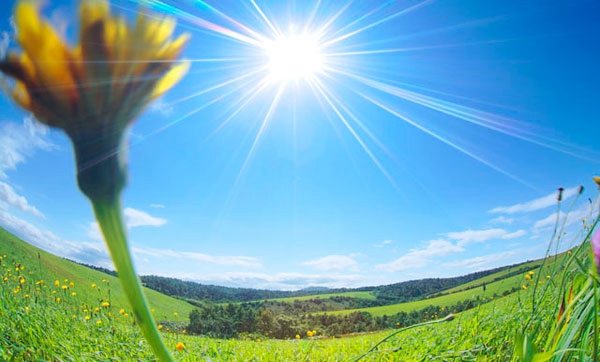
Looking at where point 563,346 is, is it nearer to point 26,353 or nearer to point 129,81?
point 129,81

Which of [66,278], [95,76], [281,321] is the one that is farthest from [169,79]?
[281,321]

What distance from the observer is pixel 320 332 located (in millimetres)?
1420

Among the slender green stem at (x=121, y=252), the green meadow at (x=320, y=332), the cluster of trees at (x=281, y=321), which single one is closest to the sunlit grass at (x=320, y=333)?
the green meadow at (x=320, y=332)

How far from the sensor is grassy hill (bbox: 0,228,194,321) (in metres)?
1.21

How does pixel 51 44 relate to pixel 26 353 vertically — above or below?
above

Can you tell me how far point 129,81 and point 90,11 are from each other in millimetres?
60

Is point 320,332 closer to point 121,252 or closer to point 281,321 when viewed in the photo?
point 281,321

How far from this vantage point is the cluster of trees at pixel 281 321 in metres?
1.56

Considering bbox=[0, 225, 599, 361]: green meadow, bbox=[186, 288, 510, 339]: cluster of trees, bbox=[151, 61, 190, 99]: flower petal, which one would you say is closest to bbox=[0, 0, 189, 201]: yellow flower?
bbox=[151, 61, 190, 99]: flower petal

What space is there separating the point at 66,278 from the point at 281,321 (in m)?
1.08

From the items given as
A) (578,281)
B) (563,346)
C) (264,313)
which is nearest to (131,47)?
(563,346)

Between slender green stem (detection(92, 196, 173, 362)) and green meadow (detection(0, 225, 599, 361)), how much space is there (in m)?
0.34

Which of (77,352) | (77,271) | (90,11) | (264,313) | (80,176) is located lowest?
(264,313)

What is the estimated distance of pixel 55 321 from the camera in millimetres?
973
